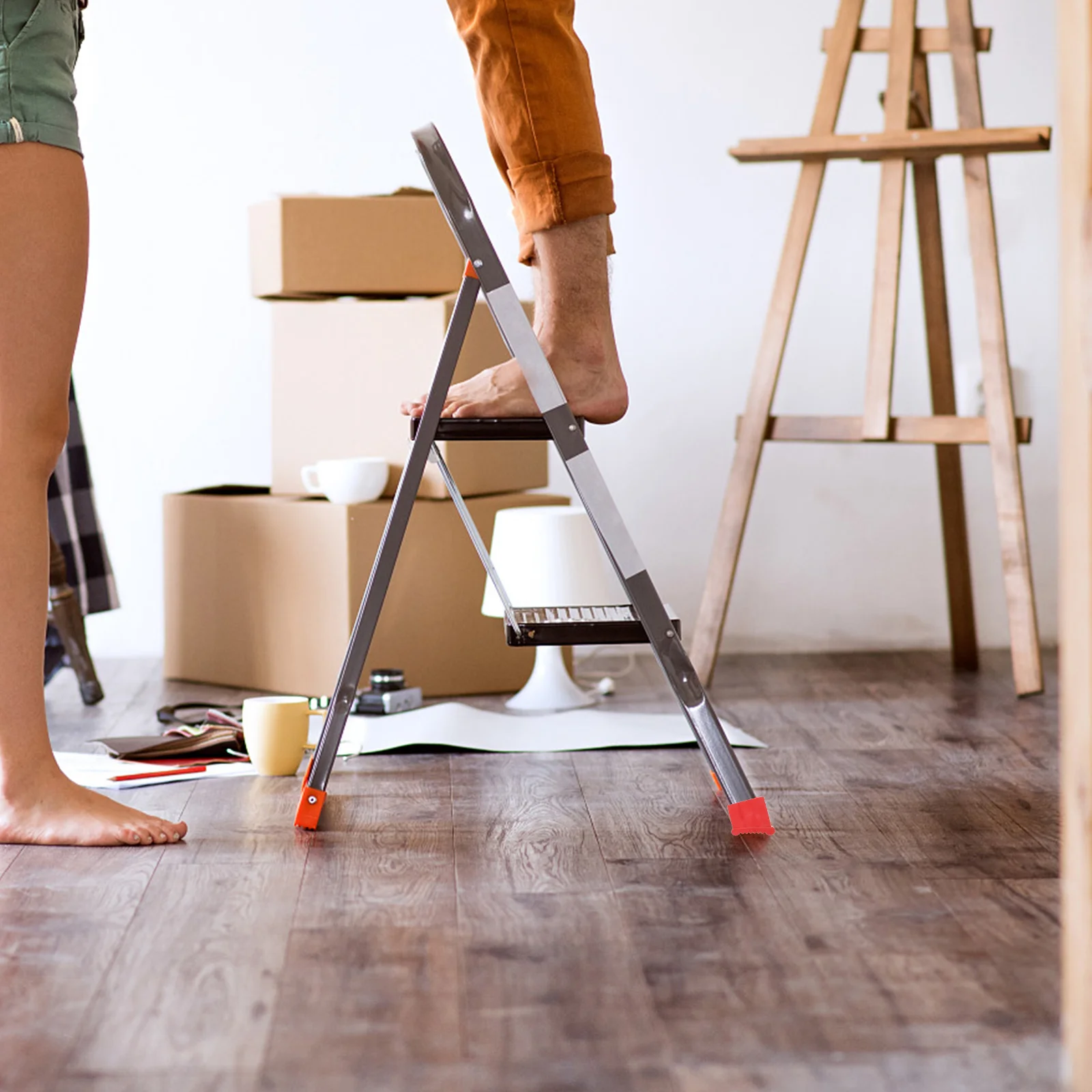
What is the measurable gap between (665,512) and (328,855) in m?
1.77

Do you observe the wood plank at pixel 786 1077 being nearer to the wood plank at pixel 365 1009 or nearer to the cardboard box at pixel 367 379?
the wood plank at pixel 365 1009

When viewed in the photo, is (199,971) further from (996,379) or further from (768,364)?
(996,379)

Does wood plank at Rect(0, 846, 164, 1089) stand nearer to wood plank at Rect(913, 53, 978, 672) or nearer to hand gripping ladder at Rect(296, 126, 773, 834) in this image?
hand gripping ladder at Rect(296, 126, 773, 834)

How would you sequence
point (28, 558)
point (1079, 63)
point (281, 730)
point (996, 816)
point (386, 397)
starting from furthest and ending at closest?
point (386, 397) < point (281, 730) < point (996, 816) < point (28, 558) < point (1079, 63)

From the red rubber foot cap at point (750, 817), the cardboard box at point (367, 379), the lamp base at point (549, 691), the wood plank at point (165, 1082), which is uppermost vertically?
the cardboard box at point (367, 379)

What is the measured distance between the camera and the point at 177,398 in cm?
309

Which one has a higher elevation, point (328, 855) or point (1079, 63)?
point (1079, 63)

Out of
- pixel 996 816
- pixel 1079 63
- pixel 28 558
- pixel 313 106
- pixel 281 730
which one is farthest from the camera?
pixel 313 106

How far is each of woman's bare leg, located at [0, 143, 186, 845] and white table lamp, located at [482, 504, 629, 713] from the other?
3.33 feet

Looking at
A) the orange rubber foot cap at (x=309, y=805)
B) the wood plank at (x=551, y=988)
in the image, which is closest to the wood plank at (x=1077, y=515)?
the wood plank at (x=551, y=988)

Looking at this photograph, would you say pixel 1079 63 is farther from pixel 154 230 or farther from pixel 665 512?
pixel 154 230

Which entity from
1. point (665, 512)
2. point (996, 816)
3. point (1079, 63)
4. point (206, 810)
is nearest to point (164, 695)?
point (206, 810)

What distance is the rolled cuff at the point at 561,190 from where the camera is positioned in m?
1.46

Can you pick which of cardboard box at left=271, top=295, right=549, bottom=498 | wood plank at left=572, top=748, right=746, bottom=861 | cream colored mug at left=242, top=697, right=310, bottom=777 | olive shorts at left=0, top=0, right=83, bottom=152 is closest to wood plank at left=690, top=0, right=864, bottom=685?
cardboard box at left=271, top=295, right=549, bottom=498
